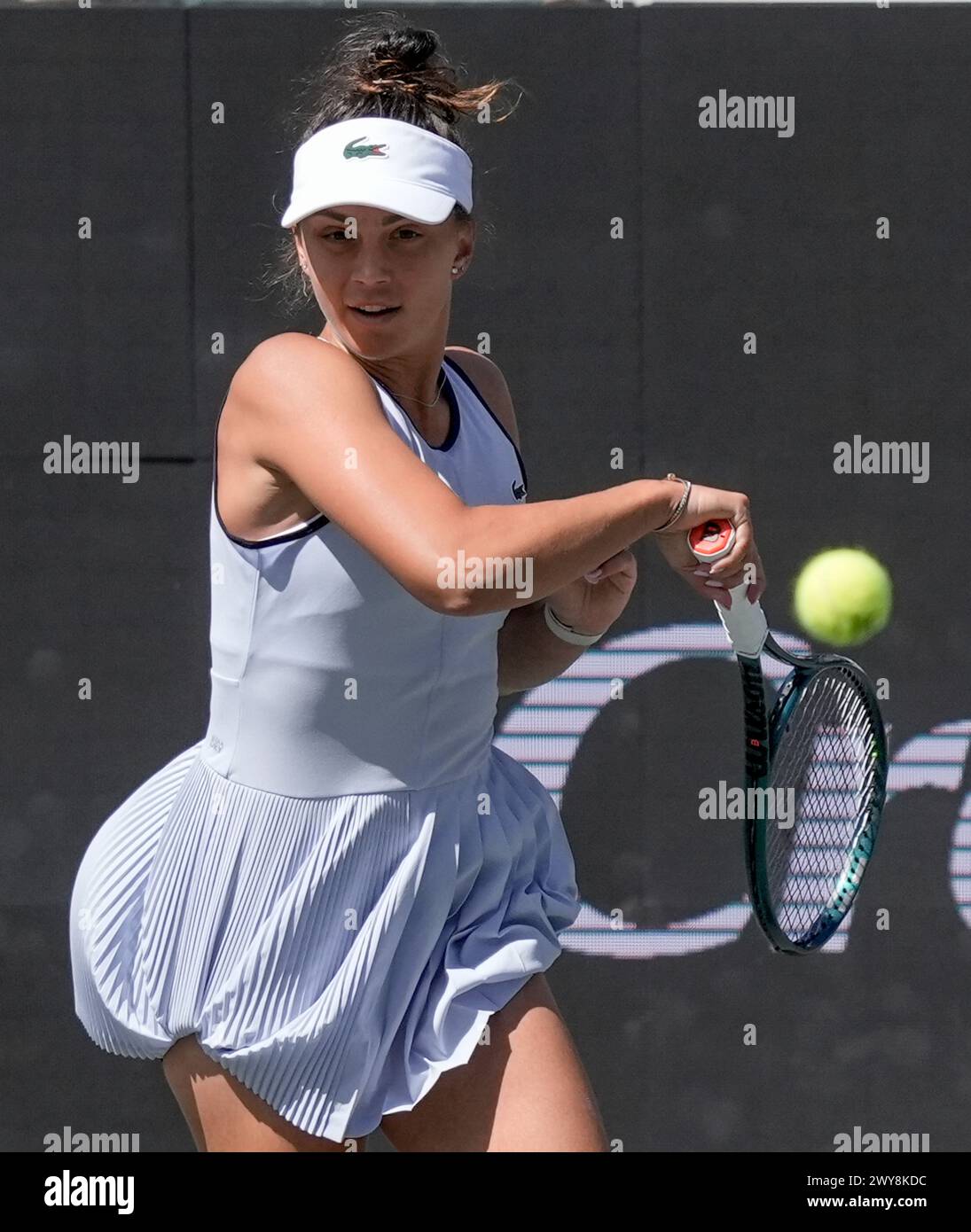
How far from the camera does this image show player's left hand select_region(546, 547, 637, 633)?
197 centimetres

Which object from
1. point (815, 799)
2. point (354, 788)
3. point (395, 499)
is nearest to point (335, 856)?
point (354, 788)

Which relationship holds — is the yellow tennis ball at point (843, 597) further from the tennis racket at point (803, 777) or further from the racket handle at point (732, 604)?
the racket handle at point (732, 604)

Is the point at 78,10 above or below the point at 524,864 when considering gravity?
above

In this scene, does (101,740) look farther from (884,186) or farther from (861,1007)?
(884,186)

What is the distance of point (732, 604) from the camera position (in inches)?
74.5

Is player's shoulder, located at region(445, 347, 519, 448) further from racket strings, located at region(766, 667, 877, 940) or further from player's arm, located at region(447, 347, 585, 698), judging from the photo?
racket strings, located at region(766, 667, 877, 940)

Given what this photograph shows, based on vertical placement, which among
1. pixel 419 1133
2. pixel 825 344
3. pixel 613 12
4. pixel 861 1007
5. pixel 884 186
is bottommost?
pixel 861 1007

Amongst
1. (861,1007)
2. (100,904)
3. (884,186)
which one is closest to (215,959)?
(100,904)

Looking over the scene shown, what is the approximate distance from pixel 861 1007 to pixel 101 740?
1.55m

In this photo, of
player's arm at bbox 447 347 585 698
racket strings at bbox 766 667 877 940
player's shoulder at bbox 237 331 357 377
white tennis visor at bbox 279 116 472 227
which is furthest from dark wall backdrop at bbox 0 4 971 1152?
player's shoulder at bbox 237 331 357 377

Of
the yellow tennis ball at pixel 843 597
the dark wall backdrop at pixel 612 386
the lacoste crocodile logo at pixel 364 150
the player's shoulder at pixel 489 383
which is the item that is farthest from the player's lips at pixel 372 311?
the yellow tennis ball at pixel 843 597

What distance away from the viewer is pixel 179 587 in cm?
333

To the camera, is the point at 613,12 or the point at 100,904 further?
the point at 613,12

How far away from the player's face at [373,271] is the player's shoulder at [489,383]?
239mm
